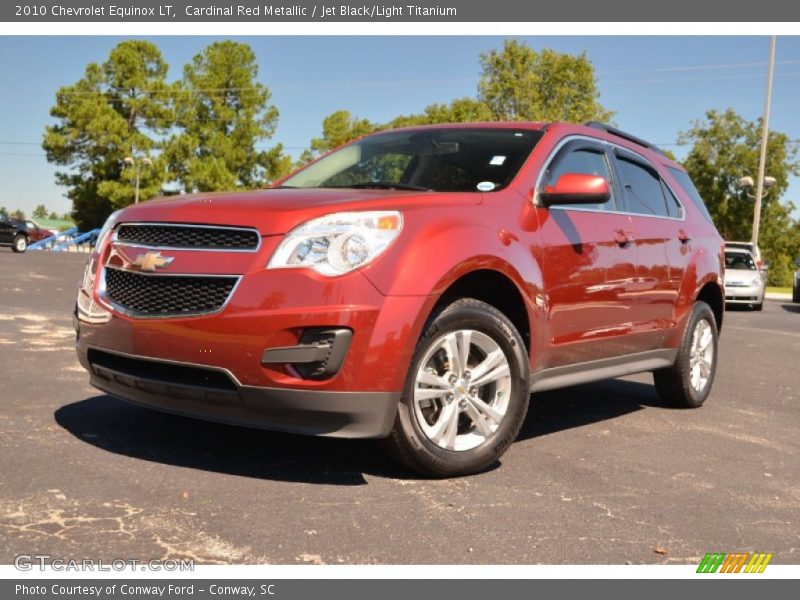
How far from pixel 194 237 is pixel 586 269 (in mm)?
2181

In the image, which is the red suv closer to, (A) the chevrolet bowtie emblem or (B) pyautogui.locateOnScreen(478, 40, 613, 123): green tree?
(A) the chevrolet bowtie emblem

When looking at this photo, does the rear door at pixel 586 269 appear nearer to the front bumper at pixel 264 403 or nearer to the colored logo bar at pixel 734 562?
the front bumper at pixel 264 403

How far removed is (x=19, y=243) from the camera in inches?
1417

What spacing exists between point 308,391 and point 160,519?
75 centimetres

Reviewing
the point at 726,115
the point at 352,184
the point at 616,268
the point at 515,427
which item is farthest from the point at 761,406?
the point at 726,115

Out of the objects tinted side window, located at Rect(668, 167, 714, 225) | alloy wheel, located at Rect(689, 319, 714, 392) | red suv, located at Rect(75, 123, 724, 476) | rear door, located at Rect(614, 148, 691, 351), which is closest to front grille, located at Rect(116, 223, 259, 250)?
red suv, located at Rect(75, 123, 724, 476)

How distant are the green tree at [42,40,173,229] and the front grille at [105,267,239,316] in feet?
158

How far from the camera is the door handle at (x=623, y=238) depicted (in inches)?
206

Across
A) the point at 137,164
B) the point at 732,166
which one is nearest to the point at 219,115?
the point at 137,164

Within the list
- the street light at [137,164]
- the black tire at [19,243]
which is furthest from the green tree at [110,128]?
the black tire at [19,243]

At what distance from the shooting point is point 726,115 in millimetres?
50000

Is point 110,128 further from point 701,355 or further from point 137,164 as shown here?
point 701,355

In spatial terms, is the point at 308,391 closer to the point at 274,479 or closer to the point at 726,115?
the point at 274,479

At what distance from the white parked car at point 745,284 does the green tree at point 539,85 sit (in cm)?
1772
